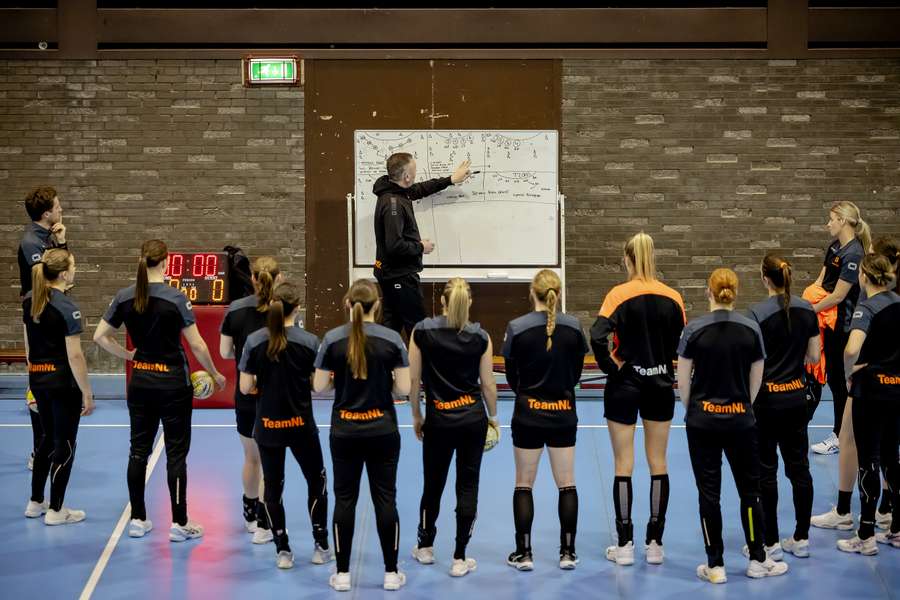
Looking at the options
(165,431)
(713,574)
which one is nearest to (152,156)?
(165,431)

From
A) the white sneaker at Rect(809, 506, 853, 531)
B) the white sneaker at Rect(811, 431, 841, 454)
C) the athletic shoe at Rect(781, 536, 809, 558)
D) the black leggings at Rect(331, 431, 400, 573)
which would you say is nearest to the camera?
the black leggings at Rect(331, 431, 400, 573)

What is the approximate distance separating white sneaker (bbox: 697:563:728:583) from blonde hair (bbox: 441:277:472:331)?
1.88m

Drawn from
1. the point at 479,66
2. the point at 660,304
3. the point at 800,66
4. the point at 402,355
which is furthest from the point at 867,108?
the point at 402,355

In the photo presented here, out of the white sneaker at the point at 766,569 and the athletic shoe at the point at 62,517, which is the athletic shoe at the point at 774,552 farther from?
the athletic shoe at the point at 62,517

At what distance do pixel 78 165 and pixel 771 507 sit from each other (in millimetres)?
7981

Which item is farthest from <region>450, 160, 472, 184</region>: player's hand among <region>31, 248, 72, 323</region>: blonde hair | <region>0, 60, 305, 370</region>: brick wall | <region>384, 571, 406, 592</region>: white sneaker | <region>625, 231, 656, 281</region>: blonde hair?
<region>384, 571, 406, 592</region>: white sneaker

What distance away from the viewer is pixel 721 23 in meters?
11.1

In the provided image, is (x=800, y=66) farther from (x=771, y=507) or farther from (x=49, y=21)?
(x=49, y=21)

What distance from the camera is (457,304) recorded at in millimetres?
5641

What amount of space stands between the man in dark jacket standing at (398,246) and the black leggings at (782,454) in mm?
4048

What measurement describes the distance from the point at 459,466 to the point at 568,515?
2.17 ft

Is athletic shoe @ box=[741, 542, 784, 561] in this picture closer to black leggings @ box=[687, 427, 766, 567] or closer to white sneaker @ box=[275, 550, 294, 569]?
black leggings @ box=[687, 427, 766, 567]

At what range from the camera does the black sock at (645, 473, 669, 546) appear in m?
6.16

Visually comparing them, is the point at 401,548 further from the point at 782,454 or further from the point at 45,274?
the point at 45,274
